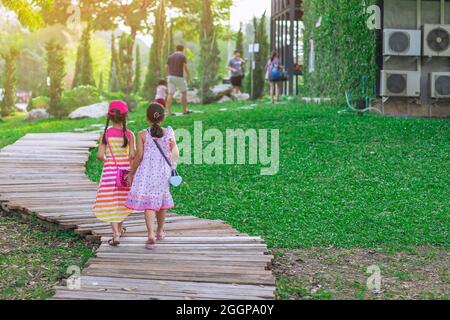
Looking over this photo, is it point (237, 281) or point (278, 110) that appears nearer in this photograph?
point (237, 281)

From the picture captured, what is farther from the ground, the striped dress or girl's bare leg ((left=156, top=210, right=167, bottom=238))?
the striped dress

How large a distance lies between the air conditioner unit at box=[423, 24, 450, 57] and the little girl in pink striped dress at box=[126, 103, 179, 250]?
1147 cm

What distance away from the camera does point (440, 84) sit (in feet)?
53.3

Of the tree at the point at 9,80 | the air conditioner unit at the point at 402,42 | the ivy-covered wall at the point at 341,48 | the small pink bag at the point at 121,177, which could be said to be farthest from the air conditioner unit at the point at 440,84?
the tree at the point at 9,80

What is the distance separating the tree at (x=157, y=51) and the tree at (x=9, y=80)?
5.49 meters

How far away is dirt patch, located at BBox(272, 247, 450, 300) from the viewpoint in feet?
16.7

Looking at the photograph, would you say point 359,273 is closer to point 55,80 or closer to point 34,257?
point 34,257

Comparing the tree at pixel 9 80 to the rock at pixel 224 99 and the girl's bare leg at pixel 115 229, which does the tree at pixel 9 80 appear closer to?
the rock at pixel 224 99

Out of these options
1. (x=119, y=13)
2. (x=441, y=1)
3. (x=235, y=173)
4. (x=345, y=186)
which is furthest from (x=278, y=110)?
(x=119, y=13)

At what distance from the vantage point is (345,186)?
9.14 m

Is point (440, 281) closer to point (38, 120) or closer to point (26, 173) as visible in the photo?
point (26, 173)

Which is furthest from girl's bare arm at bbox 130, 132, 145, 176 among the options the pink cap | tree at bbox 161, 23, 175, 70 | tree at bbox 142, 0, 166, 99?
tree at bbox 161, 23, 175, 70

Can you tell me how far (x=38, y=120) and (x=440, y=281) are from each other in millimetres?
18811

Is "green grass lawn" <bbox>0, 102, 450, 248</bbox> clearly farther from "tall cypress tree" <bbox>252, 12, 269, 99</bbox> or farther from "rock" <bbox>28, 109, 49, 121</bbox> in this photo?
"tall cypress tree" <bbox>252, 12, 269, 99</bbox>
